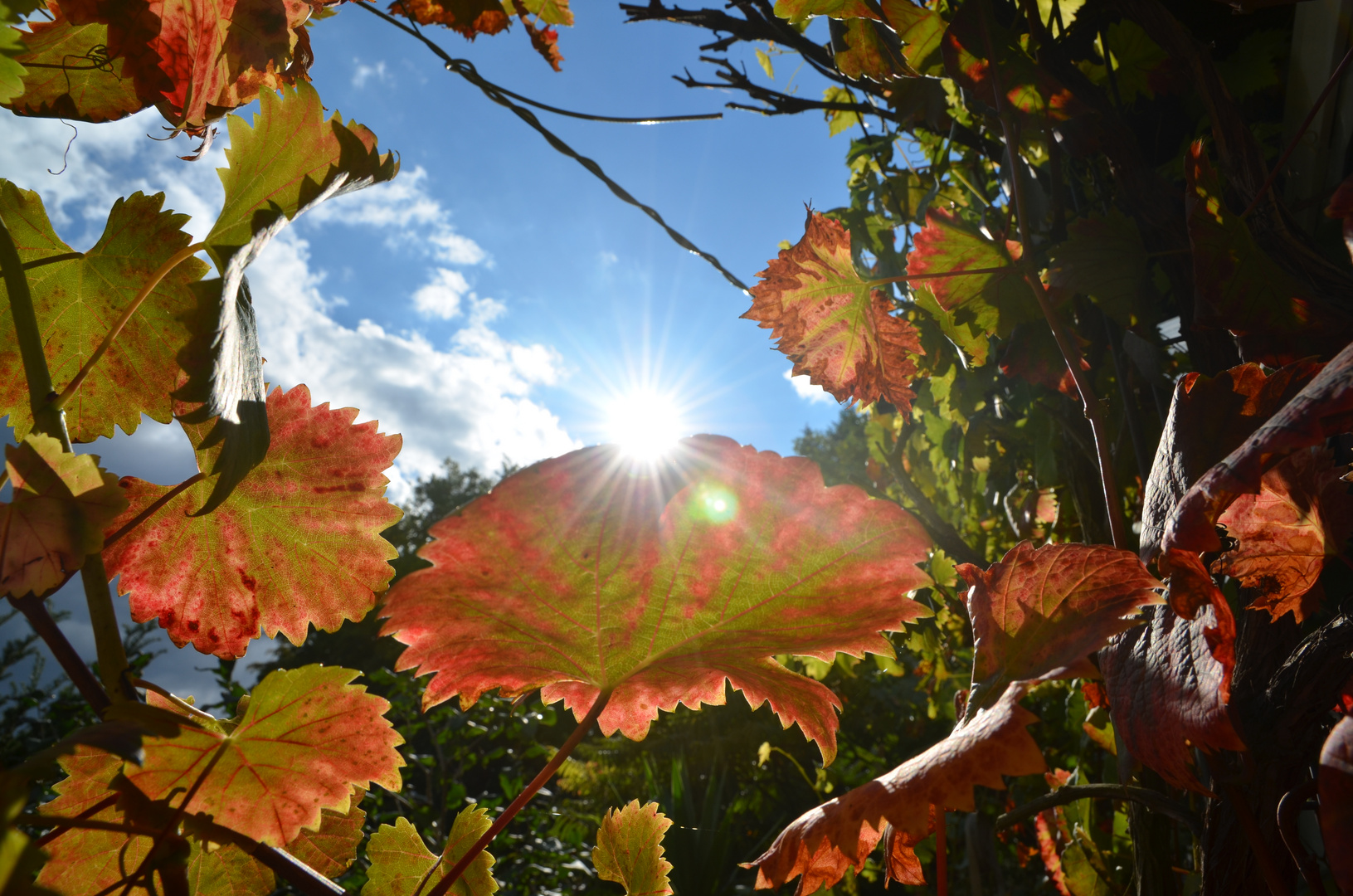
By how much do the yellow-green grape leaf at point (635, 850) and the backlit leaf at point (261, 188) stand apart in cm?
41

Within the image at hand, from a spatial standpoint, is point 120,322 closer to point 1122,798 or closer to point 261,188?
point 261,188

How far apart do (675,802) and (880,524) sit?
12.9 feet

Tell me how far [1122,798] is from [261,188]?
0.84 m

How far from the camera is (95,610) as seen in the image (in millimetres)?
315

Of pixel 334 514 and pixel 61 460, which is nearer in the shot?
pixel 61 460

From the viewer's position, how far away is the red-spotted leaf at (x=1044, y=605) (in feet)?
1.11

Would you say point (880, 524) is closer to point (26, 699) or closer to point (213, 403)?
point (213, 403)

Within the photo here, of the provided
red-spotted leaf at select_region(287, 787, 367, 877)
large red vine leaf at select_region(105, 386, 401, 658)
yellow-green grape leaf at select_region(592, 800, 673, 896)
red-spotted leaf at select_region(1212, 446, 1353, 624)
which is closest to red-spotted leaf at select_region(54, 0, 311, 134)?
large red vine leaf at select_region(105, 386, 401, 658)

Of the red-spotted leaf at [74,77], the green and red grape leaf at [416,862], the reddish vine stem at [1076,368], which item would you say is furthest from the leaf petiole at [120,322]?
the reddish vine stem at [1076,368]

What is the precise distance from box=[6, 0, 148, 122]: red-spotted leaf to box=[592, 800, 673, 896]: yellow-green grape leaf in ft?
2.09

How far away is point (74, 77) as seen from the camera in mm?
489

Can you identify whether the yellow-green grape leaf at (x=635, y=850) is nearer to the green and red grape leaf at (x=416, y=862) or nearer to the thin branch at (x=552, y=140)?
the green and red grape leaf at (x=416, y=862)

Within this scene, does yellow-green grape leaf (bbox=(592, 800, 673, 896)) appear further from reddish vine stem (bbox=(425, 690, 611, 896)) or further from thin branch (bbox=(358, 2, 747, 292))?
thin branch (bbox=(358, 2, 747, 292))

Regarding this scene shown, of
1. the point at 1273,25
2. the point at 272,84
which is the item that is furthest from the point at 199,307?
the point at 1273,25
